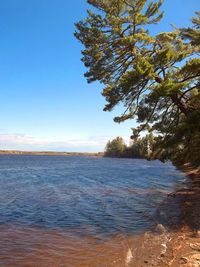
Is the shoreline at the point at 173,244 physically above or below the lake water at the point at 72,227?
above

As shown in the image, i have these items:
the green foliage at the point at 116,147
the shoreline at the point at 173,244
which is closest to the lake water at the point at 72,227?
the shoreline at the point at 173,244

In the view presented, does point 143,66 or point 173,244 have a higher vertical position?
point 143,66

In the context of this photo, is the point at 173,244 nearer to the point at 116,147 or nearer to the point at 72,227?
the point at 72,227

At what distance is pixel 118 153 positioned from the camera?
552 ft

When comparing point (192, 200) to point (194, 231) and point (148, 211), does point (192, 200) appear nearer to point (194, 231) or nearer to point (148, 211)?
point (148, 211)

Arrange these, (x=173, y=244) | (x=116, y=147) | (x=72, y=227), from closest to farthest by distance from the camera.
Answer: (x=173, y=244), (x=72, y=227), (x=116, y=147)

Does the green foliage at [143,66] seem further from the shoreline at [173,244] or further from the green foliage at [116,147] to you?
the green foliage at [116,147]

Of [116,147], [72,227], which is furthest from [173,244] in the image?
[116,147]

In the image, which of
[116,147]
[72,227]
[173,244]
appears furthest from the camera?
[116,147]

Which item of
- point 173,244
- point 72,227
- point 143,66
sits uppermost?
point 143,66

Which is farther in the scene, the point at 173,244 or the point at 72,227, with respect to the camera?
the point at 72,227

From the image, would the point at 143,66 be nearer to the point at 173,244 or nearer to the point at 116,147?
the point at 173,244

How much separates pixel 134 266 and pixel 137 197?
584 inches

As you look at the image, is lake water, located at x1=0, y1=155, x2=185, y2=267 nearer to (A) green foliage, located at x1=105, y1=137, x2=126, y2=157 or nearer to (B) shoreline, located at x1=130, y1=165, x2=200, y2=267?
(B) shoreline, located at x1=130, y1=165, x2=200, y2=267
